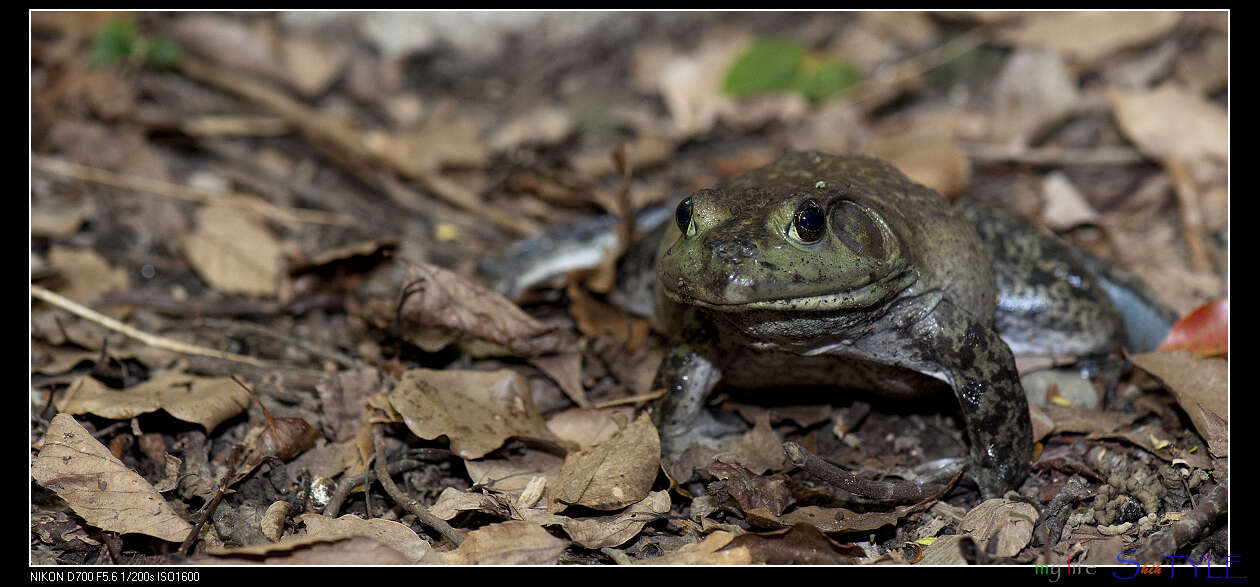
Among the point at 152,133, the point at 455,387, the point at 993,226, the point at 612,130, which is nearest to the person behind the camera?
the point at 455,387

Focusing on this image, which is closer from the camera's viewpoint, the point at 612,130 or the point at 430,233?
the point at 430,233

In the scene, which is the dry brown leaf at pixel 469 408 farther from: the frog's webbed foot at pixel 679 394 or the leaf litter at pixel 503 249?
the frog's webbed foot at pixel 679 394

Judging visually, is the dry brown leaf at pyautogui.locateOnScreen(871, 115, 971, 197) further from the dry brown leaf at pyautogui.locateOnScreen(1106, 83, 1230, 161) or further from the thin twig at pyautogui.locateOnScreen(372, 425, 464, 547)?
the thin twig at pyautogui.locateOnScreen(372, 425, 464, 547)

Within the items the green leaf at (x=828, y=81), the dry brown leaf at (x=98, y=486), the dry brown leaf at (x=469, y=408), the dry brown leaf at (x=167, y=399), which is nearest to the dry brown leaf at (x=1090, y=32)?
the green leaf at (x=828, y=81)

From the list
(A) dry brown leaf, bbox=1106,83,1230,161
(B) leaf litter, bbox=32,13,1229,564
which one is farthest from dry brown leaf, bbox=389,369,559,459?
(A) dry brown leaf, bbox=1106,83,1230,161

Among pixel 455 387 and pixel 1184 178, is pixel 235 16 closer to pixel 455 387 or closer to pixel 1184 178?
pixel 455 387
